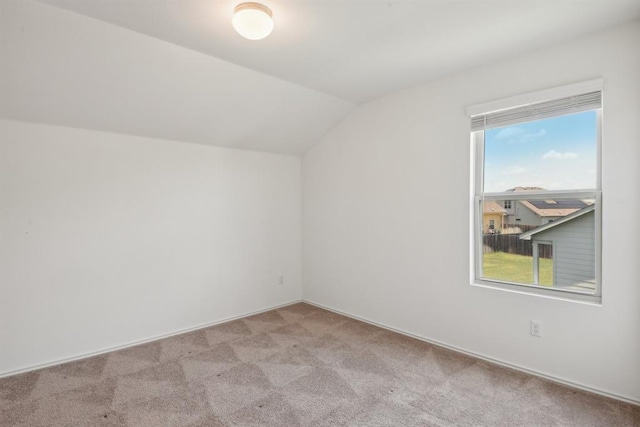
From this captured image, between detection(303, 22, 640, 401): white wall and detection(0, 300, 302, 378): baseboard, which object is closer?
detection(303, 22, 640, 401): white wall

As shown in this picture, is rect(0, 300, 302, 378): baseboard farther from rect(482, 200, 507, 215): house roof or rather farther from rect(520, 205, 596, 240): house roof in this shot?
rect(520, 205, 596, 240): house roof

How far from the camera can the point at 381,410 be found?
210cm

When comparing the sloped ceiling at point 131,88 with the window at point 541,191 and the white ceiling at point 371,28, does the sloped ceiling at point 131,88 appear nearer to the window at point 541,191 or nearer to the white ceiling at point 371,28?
the white ceiling at point 371,28

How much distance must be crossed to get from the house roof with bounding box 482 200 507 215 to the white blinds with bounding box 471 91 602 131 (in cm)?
66

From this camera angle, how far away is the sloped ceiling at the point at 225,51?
6.42 feet

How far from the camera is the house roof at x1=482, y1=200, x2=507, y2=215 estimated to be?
2772 millimetres

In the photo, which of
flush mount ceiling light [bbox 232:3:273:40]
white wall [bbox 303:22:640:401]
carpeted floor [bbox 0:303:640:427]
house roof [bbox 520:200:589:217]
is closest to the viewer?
flush mount ceiling light [bbox 232:3:273:40]

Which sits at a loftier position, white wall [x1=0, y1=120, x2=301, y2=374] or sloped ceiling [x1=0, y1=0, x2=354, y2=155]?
sloped ceiling [x1=0, y1=0, x2=354, y2=155]

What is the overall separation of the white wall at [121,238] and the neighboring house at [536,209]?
2723mm

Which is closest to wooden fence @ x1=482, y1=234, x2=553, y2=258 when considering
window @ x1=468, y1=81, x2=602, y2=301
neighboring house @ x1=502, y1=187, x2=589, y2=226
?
window @ x1=468, y1=81, x2=602, y2=301

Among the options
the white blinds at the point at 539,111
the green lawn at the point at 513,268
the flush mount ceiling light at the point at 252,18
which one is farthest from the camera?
the green lawn at the point at 513,268

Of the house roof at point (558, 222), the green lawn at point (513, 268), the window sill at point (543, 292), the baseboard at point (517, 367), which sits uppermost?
the house roof at point (558, 222)

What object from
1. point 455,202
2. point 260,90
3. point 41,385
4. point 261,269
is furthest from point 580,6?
point 41,385

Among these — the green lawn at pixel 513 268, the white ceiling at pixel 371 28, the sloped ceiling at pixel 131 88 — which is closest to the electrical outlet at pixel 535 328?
the green lawn at pixel 513 268
